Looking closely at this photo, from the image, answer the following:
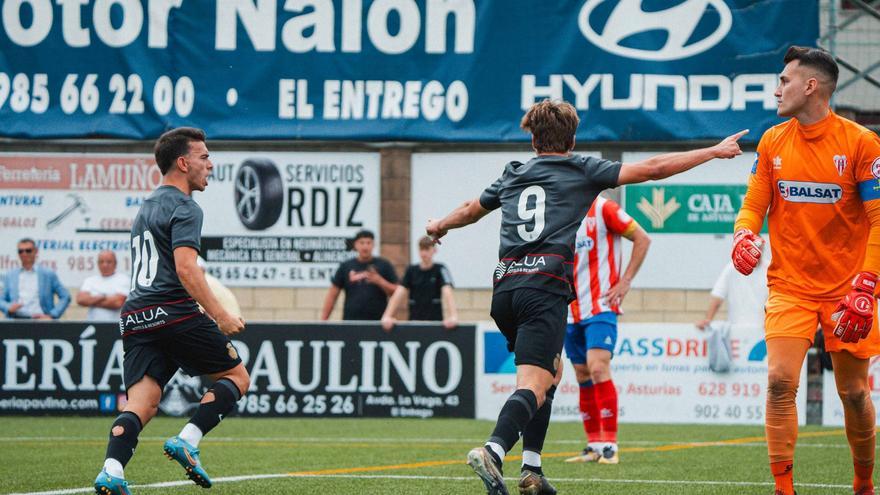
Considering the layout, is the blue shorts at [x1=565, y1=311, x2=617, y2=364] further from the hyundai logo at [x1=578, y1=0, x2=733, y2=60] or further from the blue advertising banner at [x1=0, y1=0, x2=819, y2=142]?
the hyundai logo at [x1=578, y1=0, x2=733, y2=60]

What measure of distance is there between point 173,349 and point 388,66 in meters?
11.3

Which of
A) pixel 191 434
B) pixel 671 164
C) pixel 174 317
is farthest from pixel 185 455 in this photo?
pixel 671 164

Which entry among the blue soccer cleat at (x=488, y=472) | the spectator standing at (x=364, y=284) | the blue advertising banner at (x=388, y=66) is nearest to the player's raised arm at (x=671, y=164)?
the blue soccer cleat at (x=488, y=472)

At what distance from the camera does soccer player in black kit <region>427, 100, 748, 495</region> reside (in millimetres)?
6500

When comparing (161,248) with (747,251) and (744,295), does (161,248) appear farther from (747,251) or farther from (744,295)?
(744,295)

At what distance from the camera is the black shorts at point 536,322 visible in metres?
6.55

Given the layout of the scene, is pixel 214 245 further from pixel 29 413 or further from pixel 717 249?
pixel 717 249

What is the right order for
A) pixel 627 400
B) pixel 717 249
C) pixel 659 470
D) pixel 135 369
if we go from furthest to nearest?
pixel 717 249 < pixel 627 400 < pixel 659 470 < pixel 135 369

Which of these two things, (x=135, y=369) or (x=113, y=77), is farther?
(x=113, y=77)

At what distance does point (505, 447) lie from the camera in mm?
6250

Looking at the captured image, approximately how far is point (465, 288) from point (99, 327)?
5.06 metres

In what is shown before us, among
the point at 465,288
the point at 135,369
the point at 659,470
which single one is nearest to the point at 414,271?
the point at 465,288

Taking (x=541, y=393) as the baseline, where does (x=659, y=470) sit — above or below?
below

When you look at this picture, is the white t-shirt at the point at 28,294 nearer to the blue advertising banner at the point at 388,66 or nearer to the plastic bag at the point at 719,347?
the blue advertising banner at the point at 388,66
